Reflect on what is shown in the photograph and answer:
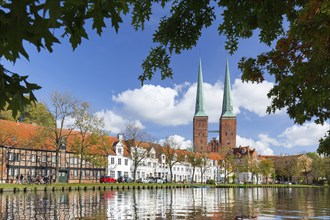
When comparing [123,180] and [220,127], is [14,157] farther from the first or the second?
[220,127]

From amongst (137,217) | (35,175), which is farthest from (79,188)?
(137,217)

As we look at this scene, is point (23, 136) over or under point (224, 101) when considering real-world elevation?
under

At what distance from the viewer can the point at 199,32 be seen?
6.09m

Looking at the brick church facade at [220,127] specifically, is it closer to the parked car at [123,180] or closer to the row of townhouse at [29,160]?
the parked car at [123,180]

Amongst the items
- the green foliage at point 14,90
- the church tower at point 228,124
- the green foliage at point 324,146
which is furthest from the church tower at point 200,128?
the green foliage at point 14,90

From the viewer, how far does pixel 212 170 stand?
138 metres

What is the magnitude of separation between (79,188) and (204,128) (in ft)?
432

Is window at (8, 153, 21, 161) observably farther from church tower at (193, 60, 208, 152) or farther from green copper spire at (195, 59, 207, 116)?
church tower at (193, 60, 208, 152)

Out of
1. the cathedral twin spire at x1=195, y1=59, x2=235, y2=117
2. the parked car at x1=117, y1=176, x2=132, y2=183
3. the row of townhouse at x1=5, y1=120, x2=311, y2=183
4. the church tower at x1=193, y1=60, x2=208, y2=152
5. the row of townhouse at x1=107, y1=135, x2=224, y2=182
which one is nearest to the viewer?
the row of townhouse at x1=5, y1=120, x2=311, y2=183

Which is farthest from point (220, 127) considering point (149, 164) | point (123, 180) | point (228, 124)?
point (123, 180)

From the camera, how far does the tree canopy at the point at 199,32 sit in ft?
8.05

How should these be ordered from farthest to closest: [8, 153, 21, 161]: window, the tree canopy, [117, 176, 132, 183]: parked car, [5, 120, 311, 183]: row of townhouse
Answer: [117, 176, 132, 183]: parked car
[8, 153, 21, 161]: window
[5, 120, 311, 183]: row of townhouse
the tree canopy

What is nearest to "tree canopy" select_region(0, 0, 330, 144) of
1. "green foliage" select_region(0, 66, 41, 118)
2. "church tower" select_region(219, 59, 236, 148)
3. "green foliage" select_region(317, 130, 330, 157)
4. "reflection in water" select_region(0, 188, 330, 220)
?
"green foliage" select_region(0, 66, 41, 118)

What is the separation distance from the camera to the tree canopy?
8.05ft
